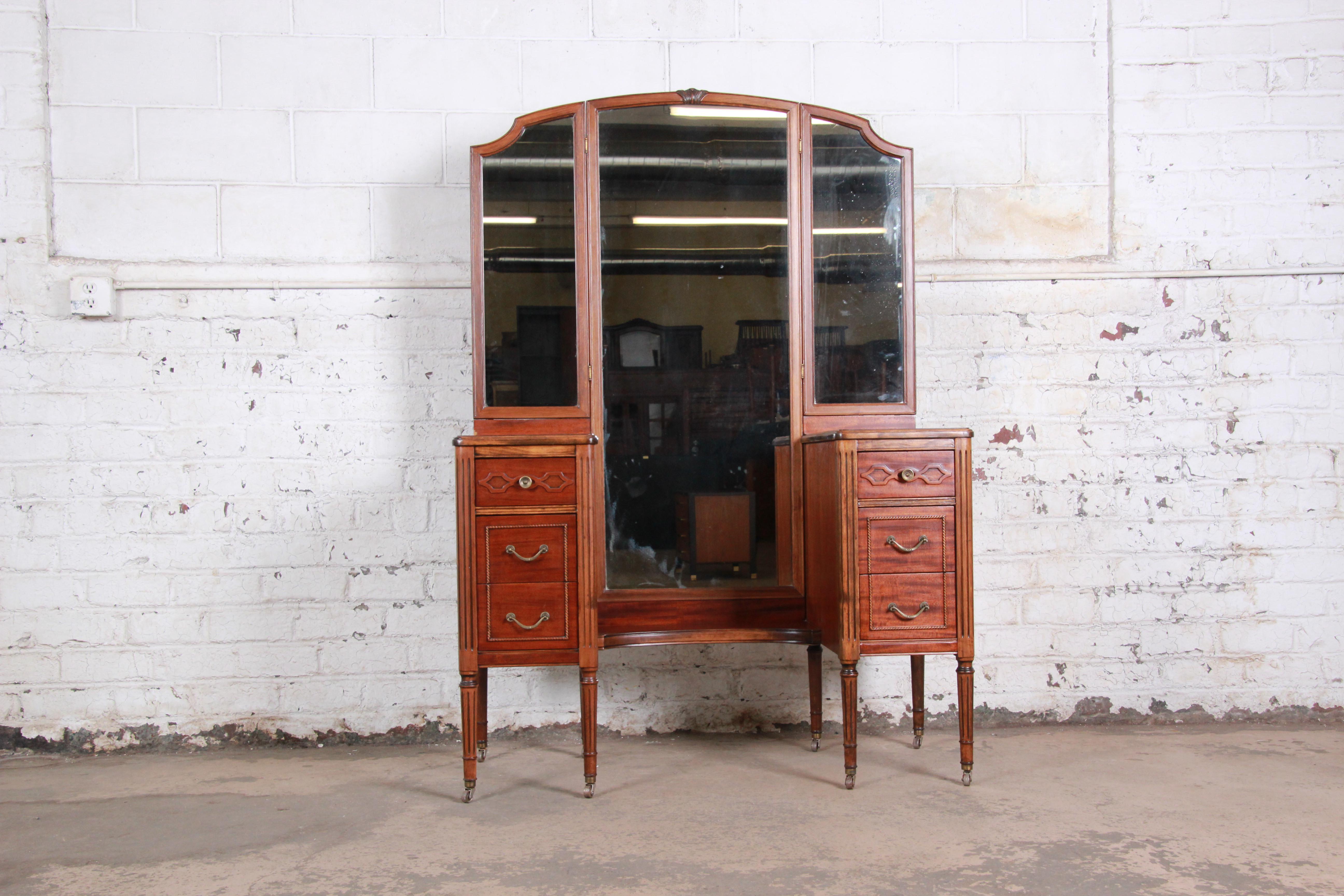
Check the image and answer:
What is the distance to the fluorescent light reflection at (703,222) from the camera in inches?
104

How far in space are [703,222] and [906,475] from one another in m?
0.89

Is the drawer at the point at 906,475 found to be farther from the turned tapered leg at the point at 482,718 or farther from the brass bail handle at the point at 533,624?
the turned tapered leg at the point at 482,718

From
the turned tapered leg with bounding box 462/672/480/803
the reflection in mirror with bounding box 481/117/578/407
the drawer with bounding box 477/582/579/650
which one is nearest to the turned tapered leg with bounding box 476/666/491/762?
the turned tapered leg with bounding box 462/672/480/803

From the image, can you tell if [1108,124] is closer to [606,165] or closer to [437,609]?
[606,165]

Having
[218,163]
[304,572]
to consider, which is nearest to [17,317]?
[218,163]

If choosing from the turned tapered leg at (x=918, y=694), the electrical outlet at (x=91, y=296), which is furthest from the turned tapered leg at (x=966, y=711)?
the electrical outlet at (x=91, y=296)

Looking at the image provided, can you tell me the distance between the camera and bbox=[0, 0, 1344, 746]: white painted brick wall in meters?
2.94

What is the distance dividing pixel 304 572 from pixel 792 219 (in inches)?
72.1

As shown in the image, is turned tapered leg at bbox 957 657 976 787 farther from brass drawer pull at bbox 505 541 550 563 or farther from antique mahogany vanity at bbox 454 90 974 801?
brass drawer pull at bbox 505 541 550 563

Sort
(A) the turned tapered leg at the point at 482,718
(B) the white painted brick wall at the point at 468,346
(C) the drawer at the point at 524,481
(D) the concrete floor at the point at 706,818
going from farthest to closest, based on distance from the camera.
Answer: (B) the white painted brick wall at the point at 468,346
(A) the turned tapered leg at the point at 482,718
(C) the drawer at the point at 524,481
(D) the concrete floor at the point at 706,818

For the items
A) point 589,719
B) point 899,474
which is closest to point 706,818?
point 589,719

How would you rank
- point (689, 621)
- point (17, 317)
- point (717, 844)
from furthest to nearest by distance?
point (17, 317) < point (689, 621) < point (717, 844)

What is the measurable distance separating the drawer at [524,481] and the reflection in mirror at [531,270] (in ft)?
0.90

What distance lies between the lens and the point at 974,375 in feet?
10.1
